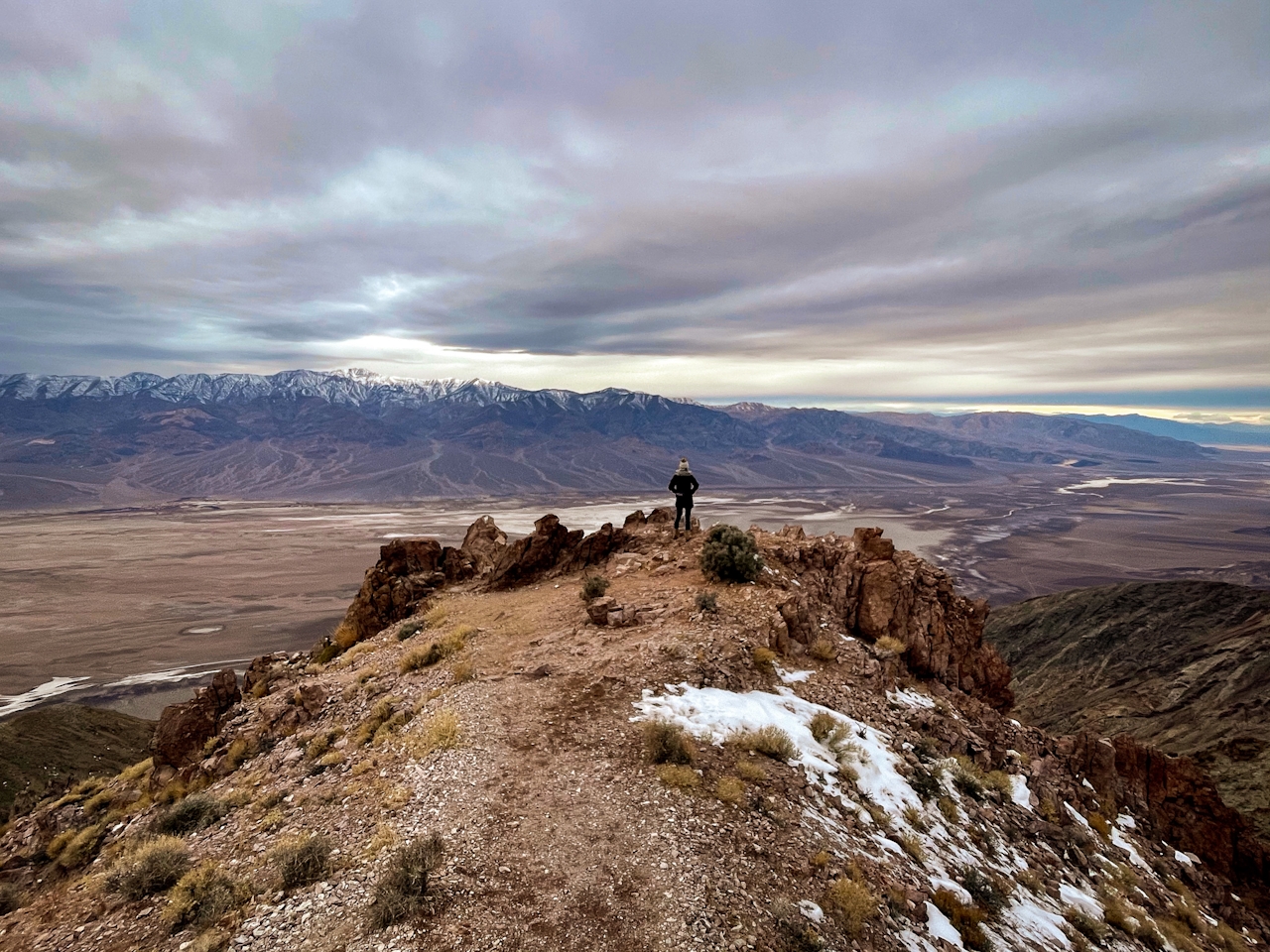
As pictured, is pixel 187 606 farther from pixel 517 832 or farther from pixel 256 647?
pixel 517 832

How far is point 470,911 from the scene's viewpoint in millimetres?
6410

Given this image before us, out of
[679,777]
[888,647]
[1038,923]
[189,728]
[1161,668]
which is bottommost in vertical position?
[1161,668]

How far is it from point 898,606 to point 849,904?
38.5 ft

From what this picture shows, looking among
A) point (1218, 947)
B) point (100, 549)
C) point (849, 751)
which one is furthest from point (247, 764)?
point (100, 549)

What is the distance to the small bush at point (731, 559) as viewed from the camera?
51.4 ft

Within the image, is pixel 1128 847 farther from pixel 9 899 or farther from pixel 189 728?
pixel 189 728

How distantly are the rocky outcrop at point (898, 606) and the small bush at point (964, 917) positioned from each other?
7.46 metres

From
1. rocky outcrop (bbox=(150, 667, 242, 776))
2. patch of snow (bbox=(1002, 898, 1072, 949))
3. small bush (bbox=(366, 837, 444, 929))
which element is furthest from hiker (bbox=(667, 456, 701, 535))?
rocky outcrop (bbox=(150, 667, 242, 776))

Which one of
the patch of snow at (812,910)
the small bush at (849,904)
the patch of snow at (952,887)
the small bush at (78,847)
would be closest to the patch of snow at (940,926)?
the patch of snow at (952,887)

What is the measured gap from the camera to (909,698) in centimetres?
1459

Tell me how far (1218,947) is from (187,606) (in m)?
108

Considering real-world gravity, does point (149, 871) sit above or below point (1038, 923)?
above

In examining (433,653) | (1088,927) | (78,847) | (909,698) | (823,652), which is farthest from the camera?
(909,698)

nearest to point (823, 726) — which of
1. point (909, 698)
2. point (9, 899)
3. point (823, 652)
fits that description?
point (823, 652)
